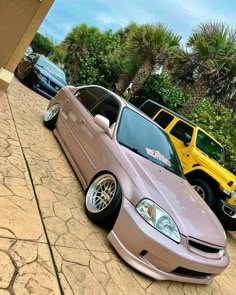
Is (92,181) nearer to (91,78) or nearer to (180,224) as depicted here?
(180,224)

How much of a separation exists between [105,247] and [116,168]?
36.9 inches

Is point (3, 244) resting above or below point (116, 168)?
below

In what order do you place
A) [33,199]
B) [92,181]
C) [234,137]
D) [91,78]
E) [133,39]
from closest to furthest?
[33,199]
[92,181]
[234,137]
[133,39]
[91,78]

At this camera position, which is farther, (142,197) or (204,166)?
(204,166)

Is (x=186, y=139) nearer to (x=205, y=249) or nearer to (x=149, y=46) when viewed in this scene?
(x=205, y=249)

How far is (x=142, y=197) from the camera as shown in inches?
126

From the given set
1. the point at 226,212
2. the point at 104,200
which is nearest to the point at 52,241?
the point at 104,200

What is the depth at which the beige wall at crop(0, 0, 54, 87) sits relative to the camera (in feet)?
22.7

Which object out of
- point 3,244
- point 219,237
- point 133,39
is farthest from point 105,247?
point 133,39

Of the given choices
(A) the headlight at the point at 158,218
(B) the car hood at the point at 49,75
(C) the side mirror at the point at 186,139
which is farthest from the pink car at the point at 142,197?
(B) the car hood at the point at 49,75

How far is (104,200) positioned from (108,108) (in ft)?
5.77

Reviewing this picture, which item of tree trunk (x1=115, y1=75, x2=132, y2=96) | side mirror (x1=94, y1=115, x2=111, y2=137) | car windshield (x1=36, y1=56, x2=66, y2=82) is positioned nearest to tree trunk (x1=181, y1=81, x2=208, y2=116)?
tree trunk (x1=115, y1=75, x2=132, y2=96)

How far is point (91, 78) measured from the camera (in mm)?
16062

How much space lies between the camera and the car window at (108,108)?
15.0ft
